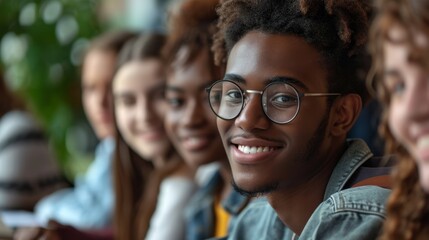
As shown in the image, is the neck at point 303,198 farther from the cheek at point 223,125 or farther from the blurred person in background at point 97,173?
the blurred person in background at point 97,173

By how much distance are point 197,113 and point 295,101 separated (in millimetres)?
749

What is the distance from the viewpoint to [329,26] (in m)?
1.31

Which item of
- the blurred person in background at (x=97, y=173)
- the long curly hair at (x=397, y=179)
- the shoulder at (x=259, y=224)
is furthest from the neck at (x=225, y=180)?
the long curly hair at (x=397, y=179)

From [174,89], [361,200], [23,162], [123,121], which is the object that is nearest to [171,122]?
[174,89]

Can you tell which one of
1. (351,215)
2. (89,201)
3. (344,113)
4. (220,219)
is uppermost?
(344,113)

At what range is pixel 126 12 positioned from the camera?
536 cm

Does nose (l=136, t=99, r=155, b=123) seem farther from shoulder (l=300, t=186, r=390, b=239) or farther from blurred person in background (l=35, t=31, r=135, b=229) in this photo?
shoulder (l=300, t=186, r=390, b=239)

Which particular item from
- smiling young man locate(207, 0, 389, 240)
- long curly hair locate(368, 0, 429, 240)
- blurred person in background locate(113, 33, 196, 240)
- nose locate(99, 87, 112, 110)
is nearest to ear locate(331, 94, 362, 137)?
smiling young man locate(207, 0, 389, 240)

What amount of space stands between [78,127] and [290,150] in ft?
9.90

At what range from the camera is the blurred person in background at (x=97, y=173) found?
8.87ft

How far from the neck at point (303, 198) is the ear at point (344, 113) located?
0.04m

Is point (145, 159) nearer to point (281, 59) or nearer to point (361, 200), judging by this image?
point (281, 59)

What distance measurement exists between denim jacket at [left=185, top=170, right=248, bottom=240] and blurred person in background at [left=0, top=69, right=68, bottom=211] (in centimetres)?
77

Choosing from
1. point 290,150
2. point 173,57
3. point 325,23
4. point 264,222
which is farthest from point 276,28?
point 173,57
